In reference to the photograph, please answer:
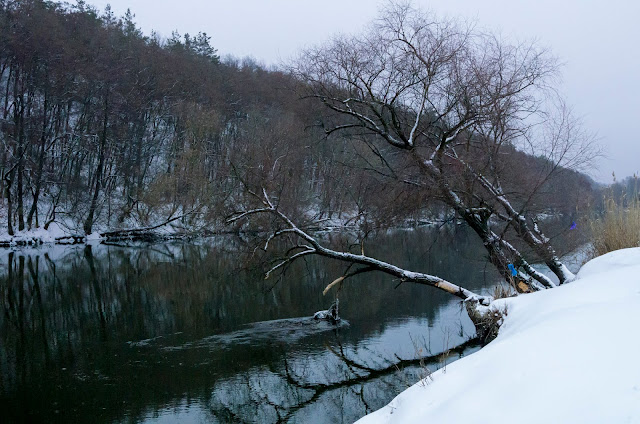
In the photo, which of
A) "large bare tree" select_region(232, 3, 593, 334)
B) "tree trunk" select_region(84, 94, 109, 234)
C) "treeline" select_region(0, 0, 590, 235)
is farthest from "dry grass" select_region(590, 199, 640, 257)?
"tree trunk" select_region(84, 94, 109, 234)

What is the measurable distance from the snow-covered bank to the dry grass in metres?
5.03

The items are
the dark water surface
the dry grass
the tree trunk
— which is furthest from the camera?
the tree trunk

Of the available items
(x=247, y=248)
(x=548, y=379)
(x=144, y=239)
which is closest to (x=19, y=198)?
(x=144, y=239)

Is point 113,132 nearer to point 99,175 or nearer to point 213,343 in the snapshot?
point 99,175

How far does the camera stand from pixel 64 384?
30.9 feet

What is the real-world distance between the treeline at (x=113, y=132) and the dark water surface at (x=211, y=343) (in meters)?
8.43

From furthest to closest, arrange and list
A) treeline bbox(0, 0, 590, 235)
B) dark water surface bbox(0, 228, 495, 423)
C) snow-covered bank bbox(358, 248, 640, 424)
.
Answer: treeline bbox(0, 0, 590, 235)
dark water surface bbox(0, 228, 495, 423)
snow-covered bank bbox(358, 248, 640, 424)

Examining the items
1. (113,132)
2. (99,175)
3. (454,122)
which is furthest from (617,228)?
(113,132)

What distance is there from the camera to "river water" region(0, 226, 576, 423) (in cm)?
856

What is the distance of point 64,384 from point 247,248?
201 inches

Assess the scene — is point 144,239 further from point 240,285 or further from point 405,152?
point 405,152

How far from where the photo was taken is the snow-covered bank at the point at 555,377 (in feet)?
9.83

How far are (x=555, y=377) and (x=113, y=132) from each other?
39.8 meters

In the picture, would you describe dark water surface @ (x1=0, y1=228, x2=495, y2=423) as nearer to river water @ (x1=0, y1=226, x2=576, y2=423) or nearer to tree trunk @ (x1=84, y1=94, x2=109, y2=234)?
river water @ (x1=0, y1=226, x2=576, y2=423)
